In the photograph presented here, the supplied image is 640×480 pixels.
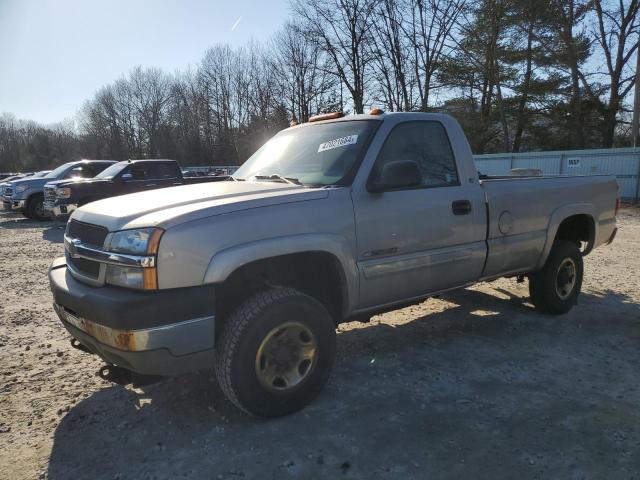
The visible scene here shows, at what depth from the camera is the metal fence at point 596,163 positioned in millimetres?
17641

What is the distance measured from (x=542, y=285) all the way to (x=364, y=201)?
2.78 meters

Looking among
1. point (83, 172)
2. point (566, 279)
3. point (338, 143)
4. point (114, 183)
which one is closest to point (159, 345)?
point (338, 143)

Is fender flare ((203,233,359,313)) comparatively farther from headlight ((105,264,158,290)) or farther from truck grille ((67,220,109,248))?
truck grille ((67,220,109,248))

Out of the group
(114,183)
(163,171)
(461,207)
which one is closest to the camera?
(461,207)

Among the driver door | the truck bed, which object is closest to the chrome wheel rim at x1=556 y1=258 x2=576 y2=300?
the truck bed

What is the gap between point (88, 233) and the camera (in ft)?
9.56

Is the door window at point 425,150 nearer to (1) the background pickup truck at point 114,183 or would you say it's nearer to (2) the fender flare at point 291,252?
(2) the fender flare at point 291,252

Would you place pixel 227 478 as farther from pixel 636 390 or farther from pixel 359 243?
pixel 636 390

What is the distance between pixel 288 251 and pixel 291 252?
2 cm

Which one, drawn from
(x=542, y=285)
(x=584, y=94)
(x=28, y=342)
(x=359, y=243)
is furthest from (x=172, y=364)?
(x=584, y=94)

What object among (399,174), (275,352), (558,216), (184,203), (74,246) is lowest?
(275,352)

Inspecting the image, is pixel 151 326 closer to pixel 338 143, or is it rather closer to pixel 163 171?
pixel 338 143

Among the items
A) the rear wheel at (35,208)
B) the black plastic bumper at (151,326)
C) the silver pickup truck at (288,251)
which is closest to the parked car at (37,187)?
the rear wheel at (35,208)

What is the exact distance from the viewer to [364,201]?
324cm
